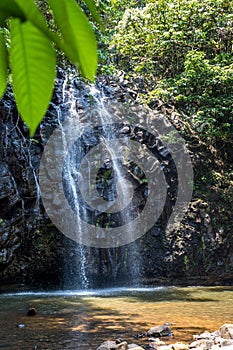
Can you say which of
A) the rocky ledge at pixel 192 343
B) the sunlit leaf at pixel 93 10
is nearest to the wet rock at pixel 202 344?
the rocky ledge at pixel 192 343

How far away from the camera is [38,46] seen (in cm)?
30

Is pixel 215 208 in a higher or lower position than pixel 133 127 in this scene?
lower

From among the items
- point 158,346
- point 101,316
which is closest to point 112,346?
point 158,346

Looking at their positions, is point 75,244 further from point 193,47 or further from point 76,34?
point 76,34

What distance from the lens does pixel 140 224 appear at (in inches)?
404

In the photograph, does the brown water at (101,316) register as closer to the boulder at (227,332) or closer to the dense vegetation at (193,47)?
the boulder at (227,332)

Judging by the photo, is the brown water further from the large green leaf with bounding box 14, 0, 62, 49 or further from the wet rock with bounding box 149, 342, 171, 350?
the large green leaf with bounding box 14, 0, 62, 49

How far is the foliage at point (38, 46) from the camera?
0.96ft

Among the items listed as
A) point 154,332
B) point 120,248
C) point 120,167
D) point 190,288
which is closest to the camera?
point 154,332

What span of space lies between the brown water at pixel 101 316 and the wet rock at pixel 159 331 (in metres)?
0.10

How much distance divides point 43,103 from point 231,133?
1194 cm

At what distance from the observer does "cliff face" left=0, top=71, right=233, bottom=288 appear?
29.3 feet

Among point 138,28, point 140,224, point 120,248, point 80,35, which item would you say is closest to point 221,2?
point 138,28

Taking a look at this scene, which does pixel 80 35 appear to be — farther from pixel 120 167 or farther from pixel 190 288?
pixel 120 167
